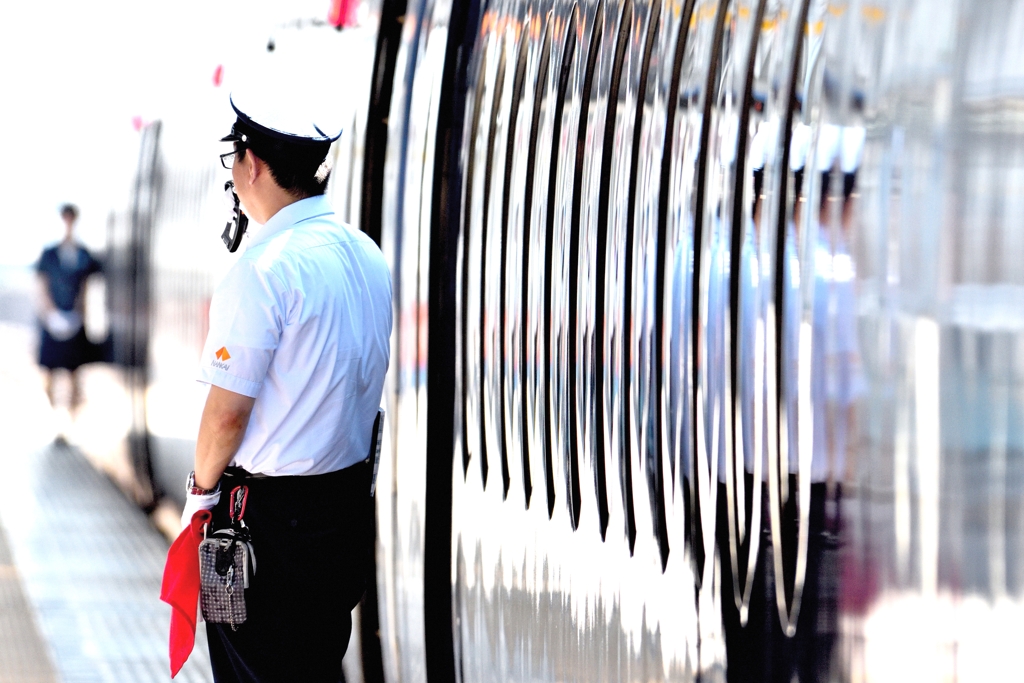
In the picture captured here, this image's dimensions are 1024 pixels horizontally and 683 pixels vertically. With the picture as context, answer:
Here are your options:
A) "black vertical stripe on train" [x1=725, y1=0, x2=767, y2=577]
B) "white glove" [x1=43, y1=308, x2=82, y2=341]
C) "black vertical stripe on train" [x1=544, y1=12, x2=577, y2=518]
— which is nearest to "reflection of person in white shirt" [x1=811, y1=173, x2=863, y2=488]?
"black vertical stripe on train" [x1=725, y1=0, x2=767, y2=577]

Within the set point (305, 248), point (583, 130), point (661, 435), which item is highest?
point (583, 130)

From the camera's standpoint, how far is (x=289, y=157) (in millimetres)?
2090

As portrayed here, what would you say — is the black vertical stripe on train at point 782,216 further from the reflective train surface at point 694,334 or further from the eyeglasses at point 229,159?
the eyeglasses at point 229,159

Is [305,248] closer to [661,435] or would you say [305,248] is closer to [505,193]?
[505,193]

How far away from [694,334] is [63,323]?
7425 mm

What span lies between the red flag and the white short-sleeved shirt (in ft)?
0.54

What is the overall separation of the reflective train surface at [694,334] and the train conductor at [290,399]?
296 mm

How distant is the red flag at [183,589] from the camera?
78.2 inches

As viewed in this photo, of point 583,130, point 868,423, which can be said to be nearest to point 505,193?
point 583,130

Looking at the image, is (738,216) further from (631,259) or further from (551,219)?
(551,219)

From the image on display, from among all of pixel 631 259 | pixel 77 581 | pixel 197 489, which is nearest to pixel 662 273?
pixel 631 259

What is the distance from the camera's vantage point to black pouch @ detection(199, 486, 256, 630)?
1951 mm

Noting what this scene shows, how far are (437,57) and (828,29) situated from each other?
1178 mm

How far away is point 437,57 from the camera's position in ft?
8.03
